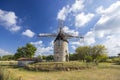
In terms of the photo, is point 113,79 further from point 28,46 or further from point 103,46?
point 28,46

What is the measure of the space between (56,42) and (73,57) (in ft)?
79.3

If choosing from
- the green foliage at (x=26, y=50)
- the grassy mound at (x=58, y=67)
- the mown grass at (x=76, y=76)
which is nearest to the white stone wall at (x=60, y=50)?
the grassy mound at (x=58, y=67)

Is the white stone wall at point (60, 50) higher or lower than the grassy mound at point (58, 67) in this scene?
higher

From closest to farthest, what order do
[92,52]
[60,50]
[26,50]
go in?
1. [60,50]
2. [92,52]
3. [26,50]

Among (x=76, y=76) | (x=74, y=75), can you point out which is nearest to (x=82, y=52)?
(x=74, y=75)

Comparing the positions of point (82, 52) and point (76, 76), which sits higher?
point (82, 52)

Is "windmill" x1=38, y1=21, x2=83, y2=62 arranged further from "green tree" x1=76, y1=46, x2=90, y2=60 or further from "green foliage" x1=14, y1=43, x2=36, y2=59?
"green foliage" x1=14, y1=43, x2=36, y2=59

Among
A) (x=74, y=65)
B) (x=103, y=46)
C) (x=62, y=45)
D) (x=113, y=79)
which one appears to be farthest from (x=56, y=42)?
(x=103, y=46)

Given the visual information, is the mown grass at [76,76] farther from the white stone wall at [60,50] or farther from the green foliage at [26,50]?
the green foliage at [26,50]

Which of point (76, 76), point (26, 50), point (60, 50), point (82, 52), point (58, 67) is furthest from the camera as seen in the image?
point (26, 50)

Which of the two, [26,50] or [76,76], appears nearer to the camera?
[76,76]

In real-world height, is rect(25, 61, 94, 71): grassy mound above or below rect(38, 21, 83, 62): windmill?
below

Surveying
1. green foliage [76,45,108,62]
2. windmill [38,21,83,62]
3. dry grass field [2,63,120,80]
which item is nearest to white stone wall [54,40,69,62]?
windmill [38,21,83,62]

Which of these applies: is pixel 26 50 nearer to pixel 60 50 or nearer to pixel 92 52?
pixel 92 52
